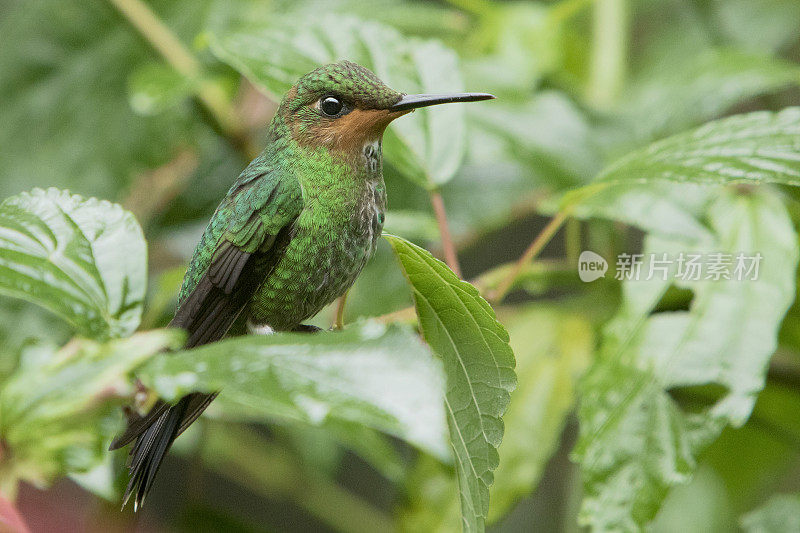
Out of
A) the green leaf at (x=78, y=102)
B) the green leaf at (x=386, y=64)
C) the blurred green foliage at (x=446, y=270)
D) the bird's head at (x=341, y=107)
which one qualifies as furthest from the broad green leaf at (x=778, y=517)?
the green leaf at (x=78, y=102)

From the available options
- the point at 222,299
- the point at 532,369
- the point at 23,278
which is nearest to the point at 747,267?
the point at 532,369

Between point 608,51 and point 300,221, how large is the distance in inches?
50.3

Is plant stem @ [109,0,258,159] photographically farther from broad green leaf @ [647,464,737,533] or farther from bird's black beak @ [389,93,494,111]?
broad green leaf @ [647,464,737,533]

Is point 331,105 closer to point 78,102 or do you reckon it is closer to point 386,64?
point 386,64

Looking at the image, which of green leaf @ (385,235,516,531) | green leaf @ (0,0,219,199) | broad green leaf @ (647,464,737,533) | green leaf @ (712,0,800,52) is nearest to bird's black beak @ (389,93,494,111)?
green leaf @ (385,235,516,531)

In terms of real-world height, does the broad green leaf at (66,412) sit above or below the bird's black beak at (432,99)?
below

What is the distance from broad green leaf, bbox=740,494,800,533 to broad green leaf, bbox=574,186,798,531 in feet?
1.06

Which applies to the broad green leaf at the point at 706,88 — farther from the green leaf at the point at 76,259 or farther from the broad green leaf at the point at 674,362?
the green leaf at the point at 76,259

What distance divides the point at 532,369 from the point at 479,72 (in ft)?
2.01

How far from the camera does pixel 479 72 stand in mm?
1623

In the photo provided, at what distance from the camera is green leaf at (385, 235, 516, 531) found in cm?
71

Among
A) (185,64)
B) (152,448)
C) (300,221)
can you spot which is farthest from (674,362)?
(185,64)

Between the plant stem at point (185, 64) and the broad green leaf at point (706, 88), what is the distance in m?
0.85

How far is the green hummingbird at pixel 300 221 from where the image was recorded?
0.82 m
